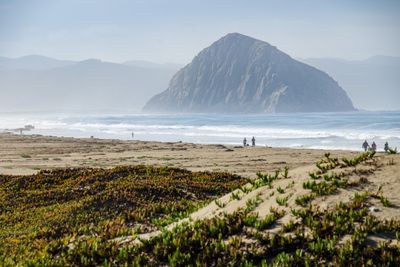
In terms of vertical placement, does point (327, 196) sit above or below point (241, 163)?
above

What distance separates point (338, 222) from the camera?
26.9 feet

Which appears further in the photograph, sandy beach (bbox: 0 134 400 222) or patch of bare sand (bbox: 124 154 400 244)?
sandy beach (bbox: 0 134 400 222)

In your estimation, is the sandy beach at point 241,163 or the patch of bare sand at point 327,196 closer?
the patch of bare sand at point 327,196

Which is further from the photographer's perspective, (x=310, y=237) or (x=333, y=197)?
(x=333, y=197)

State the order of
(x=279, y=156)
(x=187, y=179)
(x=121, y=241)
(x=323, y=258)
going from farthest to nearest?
(x=279, y=156) < (x=187, y=179) < (x=121, y=241) < (x=323, y=258)

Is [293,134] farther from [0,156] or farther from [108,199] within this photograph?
[108,199]

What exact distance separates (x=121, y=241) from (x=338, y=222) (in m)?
3.90

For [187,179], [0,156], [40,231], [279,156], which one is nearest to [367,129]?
[279,156]

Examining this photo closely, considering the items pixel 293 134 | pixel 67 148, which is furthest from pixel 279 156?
pixel 293 134

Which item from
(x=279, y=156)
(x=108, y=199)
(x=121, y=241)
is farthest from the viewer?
(x=279, y=156)

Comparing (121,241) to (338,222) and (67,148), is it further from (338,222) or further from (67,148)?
(67,148)

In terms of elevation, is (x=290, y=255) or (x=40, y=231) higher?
(x=290, y=255)

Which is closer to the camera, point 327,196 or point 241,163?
point 327,196

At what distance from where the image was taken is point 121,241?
937 centimetres
